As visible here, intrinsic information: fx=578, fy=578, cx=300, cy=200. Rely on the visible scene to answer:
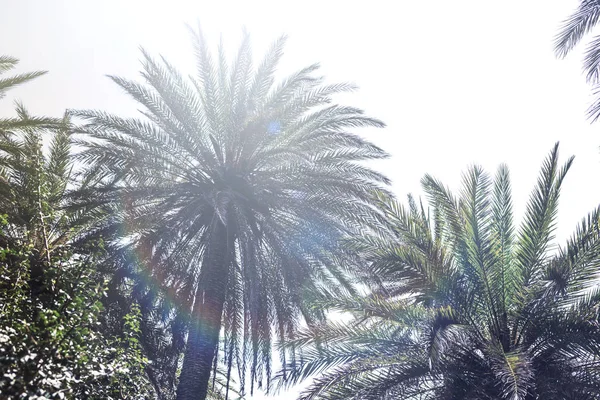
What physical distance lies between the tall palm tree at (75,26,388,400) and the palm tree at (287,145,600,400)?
160 centimetres

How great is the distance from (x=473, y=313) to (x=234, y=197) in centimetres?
473

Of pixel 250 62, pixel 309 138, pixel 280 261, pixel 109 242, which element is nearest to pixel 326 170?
pixel 309 138

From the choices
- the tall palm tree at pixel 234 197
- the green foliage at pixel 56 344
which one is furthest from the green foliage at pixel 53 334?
the tall palm tree at pixel 234 197

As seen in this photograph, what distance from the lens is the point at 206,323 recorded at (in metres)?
10.8

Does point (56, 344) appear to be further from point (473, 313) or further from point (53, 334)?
point (473, 313)

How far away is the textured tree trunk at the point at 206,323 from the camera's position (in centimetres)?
1038

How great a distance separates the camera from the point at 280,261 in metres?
11.2

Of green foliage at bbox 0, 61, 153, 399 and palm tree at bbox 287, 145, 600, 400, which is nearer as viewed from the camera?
green foliage at bbox 0, 61, 153, 399

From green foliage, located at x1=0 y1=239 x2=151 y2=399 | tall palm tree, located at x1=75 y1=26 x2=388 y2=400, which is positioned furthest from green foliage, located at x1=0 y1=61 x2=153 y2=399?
tall palm tree, located at x1=75 y1=26 x2=388 y2=400

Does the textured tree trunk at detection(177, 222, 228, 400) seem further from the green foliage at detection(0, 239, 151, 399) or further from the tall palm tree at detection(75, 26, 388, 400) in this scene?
the green foliage at detection(0, 239, 151, 399)

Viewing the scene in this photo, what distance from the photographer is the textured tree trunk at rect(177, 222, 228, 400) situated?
34.1ft

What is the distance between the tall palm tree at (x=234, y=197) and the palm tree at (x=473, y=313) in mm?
1597

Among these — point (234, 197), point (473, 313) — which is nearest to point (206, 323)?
point (234, 197)

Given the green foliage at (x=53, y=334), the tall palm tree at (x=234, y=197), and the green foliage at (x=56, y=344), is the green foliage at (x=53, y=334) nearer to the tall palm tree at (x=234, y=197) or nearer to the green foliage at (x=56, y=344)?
the green foliage at (x=56, y=344)
